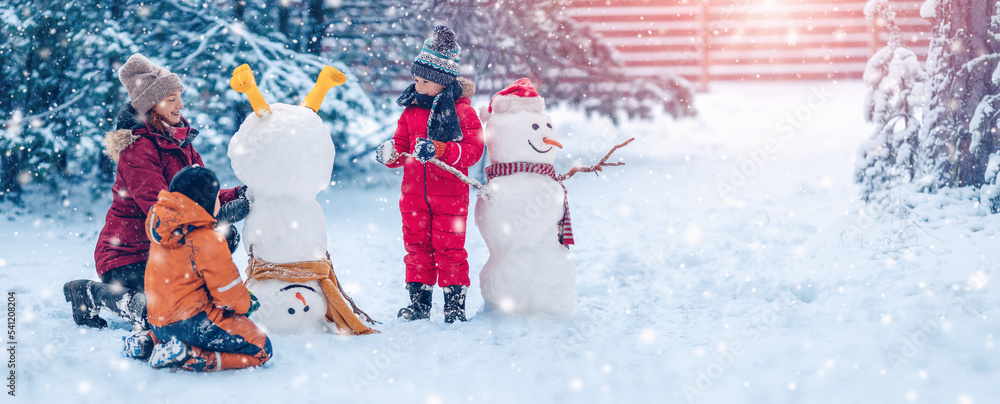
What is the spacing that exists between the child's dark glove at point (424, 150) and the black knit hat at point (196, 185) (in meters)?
1.08

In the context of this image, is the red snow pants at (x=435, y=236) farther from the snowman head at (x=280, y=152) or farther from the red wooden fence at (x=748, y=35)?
the red wooden fence at (x=748, y=35)

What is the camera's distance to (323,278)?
3.82 metres

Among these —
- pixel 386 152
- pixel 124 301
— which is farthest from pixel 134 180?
pixel 386 152

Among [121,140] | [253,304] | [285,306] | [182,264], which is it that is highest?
[121,140]

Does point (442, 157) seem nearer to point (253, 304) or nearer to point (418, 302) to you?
point (418, 302)

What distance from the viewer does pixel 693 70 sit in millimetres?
11977

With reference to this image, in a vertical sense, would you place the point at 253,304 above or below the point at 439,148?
below

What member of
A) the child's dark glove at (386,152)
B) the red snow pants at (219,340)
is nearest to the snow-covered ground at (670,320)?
the red snow pants at (219,340)

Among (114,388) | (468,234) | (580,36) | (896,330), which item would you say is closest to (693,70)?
(580,36)

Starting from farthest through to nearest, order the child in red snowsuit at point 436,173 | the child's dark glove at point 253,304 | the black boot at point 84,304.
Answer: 1. the child in red snowsuit at point 436,173
2. the black boot at point 84,304
3. the child's dark glove at point 253,304

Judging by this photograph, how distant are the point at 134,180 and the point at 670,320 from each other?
3.13 meters

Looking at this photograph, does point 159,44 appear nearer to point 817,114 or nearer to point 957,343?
point 957,343

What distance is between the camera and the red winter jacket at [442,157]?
4.07m

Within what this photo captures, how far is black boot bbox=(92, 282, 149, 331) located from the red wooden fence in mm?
8734
